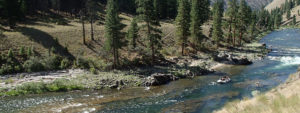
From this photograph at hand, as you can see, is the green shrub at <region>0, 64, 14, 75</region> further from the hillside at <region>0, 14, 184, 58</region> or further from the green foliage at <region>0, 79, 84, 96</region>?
the green foliage at <region>0, 79, 84, 96</region>

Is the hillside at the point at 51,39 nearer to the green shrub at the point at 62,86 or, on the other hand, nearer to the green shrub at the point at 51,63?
the green shrub at the point at 51,63

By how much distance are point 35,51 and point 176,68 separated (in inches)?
1044

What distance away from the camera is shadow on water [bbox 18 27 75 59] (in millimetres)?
46312

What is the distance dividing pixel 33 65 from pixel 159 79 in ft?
69.7

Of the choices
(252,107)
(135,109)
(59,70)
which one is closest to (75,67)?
(59,70)

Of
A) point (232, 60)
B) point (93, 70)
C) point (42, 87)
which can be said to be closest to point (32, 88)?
point (42, 87)

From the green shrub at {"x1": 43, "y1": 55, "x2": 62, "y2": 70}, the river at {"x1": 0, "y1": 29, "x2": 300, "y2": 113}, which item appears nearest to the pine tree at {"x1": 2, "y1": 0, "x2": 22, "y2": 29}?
the green shrub at {"x1": 43, "y1": 55, "x2": 62, "y2": 70}

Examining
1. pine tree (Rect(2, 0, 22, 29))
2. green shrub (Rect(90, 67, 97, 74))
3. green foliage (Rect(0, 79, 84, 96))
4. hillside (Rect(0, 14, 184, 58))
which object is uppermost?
pine tree (Rect(2, 0, 22, 29))

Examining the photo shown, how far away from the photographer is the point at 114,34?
1617 inches

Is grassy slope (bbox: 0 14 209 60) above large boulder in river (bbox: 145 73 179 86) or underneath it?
above

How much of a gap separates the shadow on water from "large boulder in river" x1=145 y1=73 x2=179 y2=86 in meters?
18.4

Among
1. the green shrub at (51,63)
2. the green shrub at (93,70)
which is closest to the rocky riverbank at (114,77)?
the green shrub at (93,70)

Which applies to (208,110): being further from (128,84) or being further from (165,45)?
(165,45)

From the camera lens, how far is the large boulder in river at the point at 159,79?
33719mm
